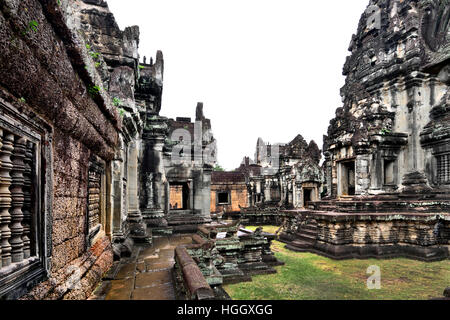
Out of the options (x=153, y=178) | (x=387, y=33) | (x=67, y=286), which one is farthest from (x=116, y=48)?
(x=387, y=33)

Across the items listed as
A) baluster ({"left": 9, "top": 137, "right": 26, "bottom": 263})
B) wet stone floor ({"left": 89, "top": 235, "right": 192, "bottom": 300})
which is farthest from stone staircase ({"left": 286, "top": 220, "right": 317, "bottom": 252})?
baluster ({"left": 9, "top": 137, "right": 26, "bottom": 263})

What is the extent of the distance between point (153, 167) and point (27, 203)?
6775mm

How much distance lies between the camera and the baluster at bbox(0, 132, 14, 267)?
5.75 ft

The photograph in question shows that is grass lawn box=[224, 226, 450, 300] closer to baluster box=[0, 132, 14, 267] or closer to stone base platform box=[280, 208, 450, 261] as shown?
stone base platform box=[280, 208, 450, 261]

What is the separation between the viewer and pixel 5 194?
178cm

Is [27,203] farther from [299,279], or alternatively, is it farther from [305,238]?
[305,238]

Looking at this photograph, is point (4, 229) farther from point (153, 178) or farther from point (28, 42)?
point (153, 178)

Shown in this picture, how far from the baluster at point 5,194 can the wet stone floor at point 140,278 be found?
1.75 metres

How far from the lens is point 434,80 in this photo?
11.7 metres

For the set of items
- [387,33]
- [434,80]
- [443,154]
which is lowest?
[443,154]

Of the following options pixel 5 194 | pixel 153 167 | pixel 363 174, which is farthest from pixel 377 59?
pixel 5 194

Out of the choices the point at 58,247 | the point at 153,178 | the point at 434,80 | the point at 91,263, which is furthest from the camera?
the point at 434,80

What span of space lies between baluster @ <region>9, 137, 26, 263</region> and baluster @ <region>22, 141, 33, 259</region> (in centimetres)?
7

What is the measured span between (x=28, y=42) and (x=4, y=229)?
1282 millimetres
